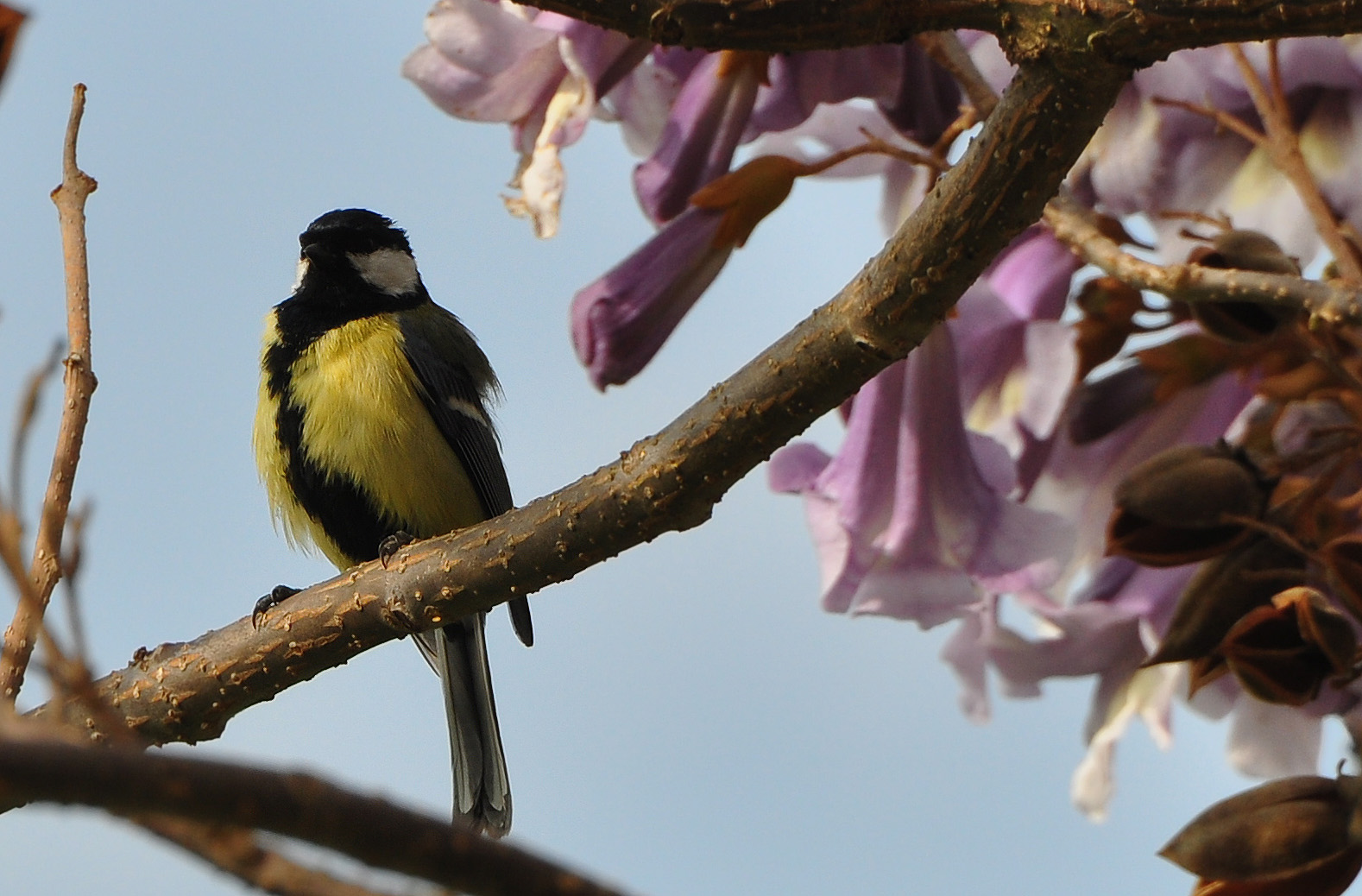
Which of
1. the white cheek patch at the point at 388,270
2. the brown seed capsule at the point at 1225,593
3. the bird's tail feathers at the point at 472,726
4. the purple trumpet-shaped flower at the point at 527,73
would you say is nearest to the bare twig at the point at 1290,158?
the brown seed capsule at the point at 1225,593

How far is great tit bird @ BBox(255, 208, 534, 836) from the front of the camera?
2568 millimetres

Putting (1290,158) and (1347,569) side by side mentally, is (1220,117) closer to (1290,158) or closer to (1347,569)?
(1290,158)

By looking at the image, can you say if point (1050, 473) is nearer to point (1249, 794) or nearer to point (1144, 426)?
point (1144, 426)

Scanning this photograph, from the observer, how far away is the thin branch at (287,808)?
18.9 inches

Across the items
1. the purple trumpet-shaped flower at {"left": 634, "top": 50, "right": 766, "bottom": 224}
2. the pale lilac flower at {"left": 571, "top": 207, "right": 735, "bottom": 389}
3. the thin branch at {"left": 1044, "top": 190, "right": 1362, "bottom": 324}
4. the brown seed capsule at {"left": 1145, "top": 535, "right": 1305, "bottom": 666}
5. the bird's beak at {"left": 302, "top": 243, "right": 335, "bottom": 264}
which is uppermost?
the bird's beak at {"left": 302, "top": 243, "right": 335, "bottom": 264}

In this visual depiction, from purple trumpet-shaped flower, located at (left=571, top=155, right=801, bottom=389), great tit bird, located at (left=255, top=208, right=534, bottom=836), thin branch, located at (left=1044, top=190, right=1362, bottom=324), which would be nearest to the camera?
thin branch, located at (left=1044, top=190, right=1362, bottom=324)

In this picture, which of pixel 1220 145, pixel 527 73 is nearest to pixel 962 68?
pixel 1220 145

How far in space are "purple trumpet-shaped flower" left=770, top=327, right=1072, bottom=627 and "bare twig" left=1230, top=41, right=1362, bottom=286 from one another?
40 centimetres

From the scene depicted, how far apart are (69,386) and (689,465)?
1.94 feet

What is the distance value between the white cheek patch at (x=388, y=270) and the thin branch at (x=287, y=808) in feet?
8.25

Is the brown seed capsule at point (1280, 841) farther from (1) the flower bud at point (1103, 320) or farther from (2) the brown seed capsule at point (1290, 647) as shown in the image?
(1) the flower bud at point (1103, 320)

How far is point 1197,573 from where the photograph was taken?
1.47 metres

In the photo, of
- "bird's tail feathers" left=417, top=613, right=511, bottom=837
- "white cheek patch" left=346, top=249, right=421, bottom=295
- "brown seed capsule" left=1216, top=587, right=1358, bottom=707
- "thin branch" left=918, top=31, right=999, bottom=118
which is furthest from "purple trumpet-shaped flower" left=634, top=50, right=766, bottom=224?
"white cheek patch" left=346, top=249, right=421, bottom=295

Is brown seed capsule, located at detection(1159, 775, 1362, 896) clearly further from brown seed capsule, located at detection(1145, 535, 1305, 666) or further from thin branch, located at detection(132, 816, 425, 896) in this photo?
thin branch, located at detection(132, 816, 425, 896)
